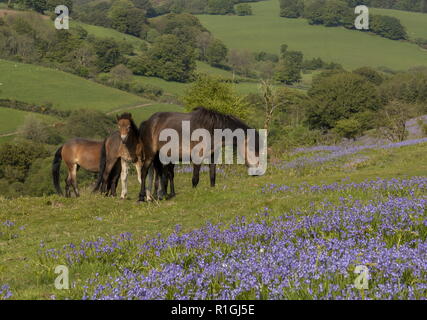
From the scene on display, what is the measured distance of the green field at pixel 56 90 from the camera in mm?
109438

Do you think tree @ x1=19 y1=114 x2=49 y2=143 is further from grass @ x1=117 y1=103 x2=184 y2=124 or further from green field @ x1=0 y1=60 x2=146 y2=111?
grass @ x1=117 y1=103 x2=184 y2=124

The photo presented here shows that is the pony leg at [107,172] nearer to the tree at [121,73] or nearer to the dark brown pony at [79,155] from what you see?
the dark brown pony at [79,155]

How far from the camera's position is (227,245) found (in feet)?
25.0

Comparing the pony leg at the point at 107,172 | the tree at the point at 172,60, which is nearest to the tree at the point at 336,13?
the tree at the point at 172,60

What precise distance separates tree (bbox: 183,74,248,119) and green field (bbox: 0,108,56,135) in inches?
2230

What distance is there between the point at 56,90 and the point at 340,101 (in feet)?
244

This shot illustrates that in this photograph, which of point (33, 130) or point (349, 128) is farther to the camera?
point (33, 130)

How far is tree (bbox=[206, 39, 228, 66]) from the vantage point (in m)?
176

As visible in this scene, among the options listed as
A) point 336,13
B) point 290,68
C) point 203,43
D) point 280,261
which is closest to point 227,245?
point 280,261

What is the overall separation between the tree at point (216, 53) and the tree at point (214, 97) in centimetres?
13206

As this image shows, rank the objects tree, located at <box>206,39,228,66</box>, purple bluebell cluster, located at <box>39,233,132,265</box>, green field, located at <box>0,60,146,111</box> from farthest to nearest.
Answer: tree, located at <box>206,39,228,66</box>, green field, located at <box>0,60,146,111</box>, purple bluebell cluster, located at <box>39,233,132,265</box>

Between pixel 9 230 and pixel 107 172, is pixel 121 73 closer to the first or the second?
pixel 107 172

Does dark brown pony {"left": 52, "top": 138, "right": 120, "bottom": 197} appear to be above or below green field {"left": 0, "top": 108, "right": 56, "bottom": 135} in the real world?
above

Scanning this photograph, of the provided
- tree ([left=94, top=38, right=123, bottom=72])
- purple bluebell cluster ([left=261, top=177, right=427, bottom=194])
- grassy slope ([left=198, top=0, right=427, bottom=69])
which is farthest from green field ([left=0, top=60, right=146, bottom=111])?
purple bluebell cluster ([left=261, top=177, right=427, bottom=194])
